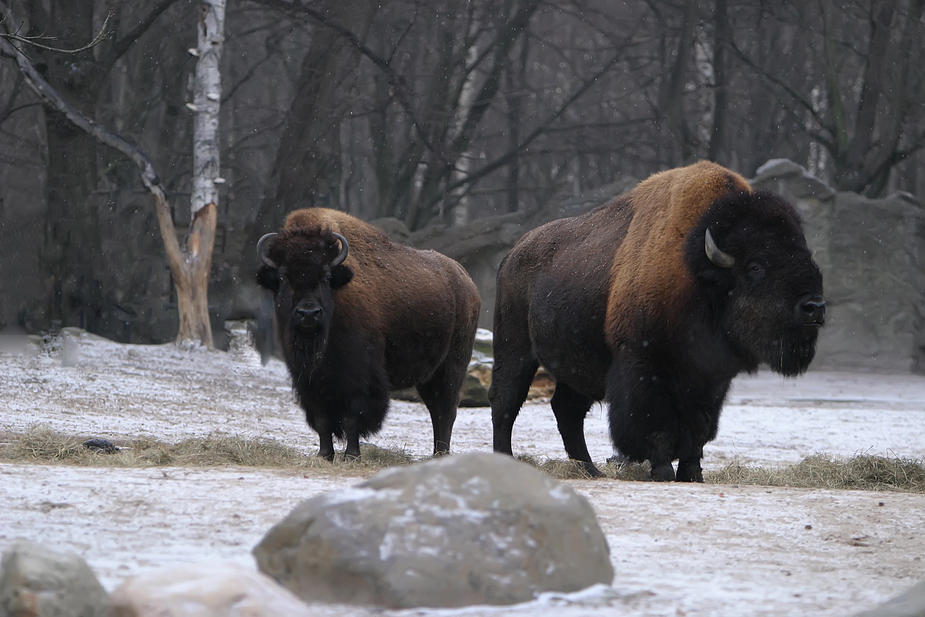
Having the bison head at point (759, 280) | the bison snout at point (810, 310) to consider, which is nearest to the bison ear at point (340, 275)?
the bison head at point (759, 280)

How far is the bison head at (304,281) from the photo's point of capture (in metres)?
7.09

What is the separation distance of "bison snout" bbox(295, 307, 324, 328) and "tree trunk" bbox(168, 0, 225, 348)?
272 inches

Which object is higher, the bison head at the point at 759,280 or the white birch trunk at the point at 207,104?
the white birch trunk at the point at 207,104

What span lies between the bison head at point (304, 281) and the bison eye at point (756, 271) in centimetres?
270

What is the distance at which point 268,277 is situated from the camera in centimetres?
741

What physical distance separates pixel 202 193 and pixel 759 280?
9.12 metres

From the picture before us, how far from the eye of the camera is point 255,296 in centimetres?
1759

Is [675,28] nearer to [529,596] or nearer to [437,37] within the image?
[437,37]

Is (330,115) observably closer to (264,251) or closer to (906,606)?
(264,251)

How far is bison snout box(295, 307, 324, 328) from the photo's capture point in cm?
696

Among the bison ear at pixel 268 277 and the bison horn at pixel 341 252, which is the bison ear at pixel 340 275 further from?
the bison ear at pixel 268 277

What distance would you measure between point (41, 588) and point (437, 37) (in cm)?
2031

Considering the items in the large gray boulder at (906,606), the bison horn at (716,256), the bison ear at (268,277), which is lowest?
the large gray boulder at (906,606)

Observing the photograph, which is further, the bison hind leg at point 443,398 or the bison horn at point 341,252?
the bison hind leg at point 443,398
